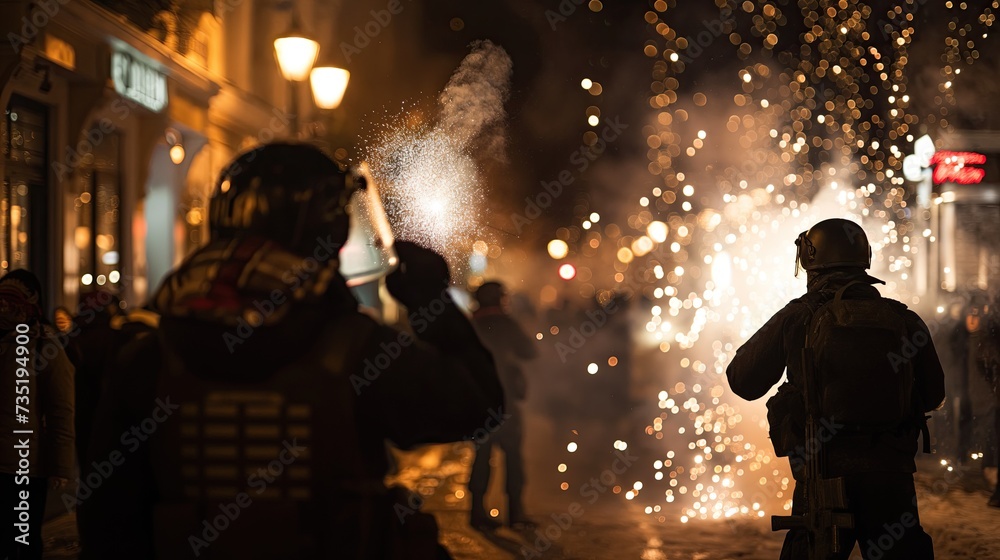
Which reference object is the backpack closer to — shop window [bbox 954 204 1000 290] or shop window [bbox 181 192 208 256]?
shop window [bbox 181 192 208 256]

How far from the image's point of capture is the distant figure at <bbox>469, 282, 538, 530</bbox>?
7262mm

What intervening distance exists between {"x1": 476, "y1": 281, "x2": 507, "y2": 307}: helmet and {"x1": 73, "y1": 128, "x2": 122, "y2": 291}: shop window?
462 centimetres

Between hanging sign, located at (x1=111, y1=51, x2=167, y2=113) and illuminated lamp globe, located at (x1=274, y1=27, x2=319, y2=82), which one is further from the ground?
hanging sign, located at (x1=111, y1=51, x2=167, y2=113)

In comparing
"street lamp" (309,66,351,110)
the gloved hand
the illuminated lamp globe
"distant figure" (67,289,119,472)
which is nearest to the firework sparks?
"street lamp" (309,66,351,110)

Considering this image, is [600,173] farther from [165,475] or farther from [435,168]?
[165,475]

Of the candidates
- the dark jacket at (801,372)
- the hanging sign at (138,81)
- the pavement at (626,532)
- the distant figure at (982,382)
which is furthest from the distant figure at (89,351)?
the distant figure at (982,382)

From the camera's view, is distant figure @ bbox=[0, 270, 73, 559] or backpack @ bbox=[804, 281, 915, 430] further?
distant figure @ bbox=[0, 270, 73, 559]

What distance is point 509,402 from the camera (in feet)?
24.9

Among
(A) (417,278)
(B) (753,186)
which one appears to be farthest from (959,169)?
(A) (417,278)

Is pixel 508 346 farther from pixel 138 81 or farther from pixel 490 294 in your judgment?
pixel 138 81

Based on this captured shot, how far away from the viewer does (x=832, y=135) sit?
12.3 m

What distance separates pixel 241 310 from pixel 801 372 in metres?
2.50

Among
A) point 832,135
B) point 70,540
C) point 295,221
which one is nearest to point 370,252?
point 295,221

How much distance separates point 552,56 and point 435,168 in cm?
278
